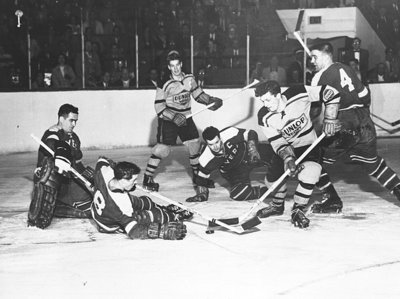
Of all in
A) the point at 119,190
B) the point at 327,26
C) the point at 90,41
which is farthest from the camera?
the point at 327,26

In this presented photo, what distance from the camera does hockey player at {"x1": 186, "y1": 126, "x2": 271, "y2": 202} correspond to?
27.1 feet

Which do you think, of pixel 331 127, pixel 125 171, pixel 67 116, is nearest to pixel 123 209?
pixel 125 171

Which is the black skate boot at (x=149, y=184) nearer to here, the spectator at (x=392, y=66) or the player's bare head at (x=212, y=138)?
the player's bare head at (x=212, y=138)

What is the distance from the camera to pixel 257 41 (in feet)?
49.4

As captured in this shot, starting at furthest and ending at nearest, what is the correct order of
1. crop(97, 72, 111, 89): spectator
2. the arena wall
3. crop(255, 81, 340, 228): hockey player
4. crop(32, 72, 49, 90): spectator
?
crop(97, 72, 111, 89): spectator < crop(32, 72, 49, 90): spectator < the arena wall < crop(255, 81, 340, 228): hockey player

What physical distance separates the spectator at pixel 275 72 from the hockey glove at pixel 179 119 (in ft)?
17.2

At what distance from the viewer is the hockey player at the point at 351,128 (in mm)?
7449

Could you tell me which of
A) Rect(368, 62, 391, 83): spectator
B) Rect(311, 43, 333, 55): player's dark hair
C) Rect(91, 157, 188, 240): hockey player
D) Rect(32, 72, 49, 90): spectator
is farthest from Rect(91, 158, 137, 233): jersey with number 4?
Rect(368, 62, 391, 83): spectator

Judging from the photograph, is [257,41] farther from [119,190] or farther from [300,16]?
[119,190]

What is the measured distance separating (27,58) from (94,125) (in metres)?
1.38

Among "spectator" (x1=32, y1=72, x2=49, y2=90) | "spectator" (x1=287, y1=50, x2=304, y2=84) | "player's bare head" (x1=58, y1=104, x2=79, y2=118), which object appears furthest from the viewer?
"spectator" (x1=287, y1=50, x2=304, y2=84)

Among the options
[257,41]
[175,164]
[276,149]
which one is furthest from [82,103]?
[276,149]

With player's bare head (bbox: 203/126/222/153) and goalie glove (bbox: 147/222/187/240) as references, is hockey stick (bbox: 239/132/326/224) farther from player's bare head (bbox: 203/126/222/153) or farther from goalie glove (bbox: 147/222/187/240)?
player's bare head (bbox: 203/126/222/153)

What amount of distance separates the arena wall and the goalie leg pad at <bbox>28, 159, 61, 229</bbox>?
17.3 ft
